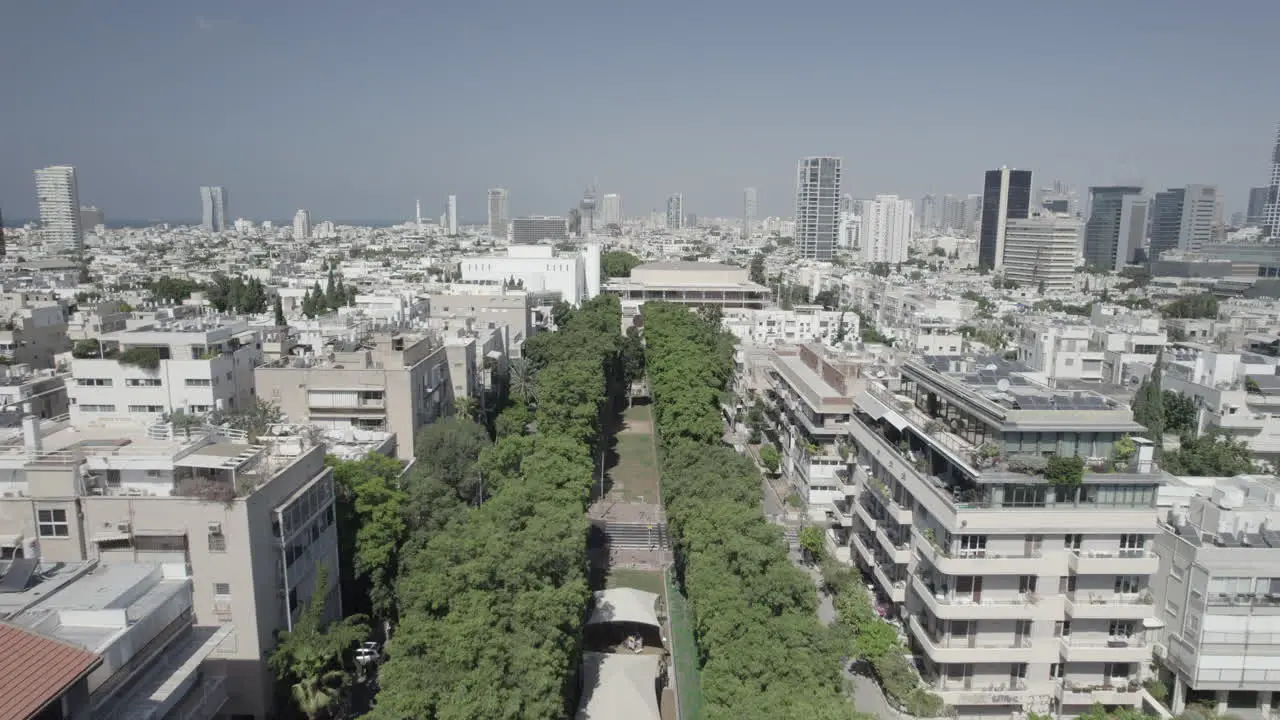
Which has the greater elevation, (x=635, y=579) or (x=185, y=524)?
(x=185, y=524)

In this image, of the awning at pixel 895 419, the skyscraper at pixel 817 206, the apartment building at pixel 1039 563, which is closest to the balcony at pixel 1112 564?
the apartment building at pixel 1039 563

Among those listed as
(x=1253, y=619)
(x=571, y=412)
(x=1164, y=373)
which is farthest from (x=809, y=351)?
(x=1253, y=619)

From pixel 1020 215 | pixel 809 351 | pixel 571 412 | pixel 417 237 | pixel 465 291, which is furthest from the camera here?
pixel 417 237

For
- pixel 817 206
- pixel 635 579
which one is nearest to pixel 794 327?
pixel 635 579

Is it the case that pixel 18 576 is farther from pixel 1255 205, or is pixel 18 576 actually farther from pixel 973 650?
pixel 1255 205

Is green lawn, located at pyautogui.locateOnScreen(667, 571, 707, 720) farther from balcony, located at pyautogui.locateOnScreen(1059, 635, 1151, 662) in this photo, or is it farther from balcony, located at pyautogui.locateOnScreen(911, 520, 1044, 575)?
balcony, located at pyautogui.locateOnScreen(1059, 635, 1151, 662)

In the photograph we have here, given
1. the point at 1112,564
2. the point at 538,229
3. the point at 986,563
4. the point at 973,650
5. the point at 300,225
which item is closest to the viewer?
the point at 1112,564

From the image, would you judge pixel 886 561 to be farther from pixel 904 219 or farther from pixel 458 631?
pixel 904 219
